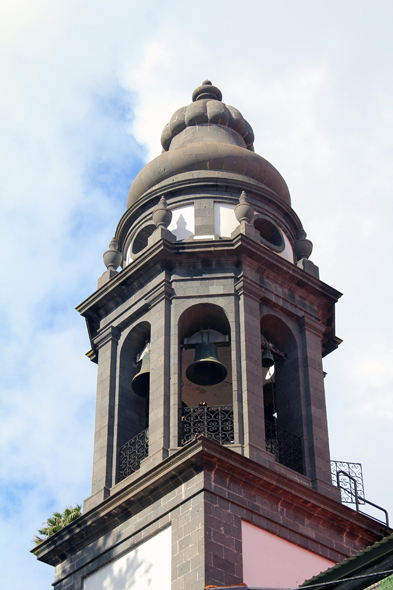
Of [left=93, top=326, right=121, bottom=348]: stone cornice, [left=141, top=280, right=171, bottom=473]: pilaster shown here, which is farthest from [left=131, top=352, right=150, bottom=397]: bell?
[left=93, top=326, right=121, bottom=348]: stone cornice

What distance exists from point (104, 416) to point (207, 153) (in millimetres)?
8628

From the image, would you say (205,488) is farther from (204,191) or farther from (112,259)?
(204,191)

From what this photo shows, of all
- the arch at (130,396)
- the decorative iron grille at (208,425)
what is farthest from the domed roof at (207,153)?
the decorative iron grille at (208,425)

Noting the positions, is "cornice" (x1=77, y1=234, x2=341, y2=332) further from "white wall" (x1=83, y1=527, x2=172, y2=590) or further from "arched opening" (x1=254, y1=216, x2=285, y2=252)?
"white wall" (x1=83, y1=527, x2=172, y2=590)

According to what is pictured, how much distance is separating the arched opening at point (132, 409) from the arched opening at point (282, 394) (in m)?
3.09

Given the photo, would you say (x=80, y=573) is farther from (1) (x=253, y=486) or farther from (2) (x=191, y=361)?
(2) (x=191, y=361)

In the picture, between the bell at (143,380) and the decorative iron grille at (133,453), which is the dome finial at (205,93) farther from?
the decorative iron grille at (133,453)

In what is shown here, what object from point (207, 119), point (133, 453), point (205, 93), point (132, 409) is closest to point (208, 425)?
point (133, 453)

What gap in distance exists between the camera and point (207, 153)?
32406 millimetres

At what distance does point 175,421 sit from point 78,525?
3349 mm

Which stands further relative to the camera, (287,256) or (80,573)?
(287,256)

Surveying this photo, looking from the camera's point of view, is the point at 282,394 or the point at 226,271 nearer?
the point at 282,394

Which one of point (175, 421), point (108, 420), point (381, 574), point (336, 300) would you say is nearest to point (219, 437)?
point (175, 421)

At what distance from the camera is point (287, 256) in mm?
32062
